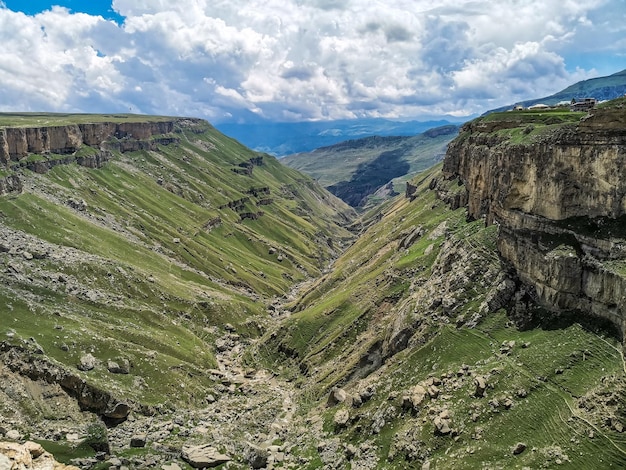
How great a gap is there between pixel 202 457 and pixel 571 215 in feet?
238

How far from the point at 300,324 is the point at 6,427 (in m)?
91.7

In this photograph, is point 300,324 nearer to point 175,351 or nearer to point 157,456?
point 175,351

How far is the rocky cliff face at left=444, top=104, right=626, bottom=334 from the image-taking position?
65.9 m

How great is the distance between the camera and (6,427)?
78375mm

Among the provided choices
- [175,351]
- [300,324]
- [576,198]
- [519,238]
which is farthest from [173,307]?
[576,198]

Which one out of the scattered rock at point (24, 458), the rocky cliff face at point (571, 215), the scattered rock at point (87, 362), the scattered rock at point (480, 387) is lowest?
the scattered rock at point (87, 362)

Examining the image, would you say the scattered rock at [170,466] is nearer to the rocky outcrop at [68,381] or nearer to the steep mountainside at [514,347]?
the steep mountainside at [514,347]

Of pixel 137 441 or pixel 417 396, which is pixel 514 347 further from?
pixel 137 441

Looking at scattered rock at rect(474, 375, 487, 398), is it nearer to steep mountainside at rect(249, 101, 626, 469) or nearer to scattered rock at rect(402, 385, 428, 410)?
steep mountainside at rect(249, 101, 626, 469)

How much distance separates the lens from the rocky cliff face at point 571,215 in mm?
65875

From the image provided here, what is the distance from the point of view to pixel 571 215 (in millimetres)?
75312

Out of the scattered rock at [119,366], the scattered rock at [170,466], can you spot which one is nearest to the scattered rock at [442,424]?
the scattered rock at [170,466]

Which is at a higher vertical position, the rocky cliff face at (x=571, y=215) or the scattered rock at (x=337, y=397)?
the rocky cliff face at (x=571, y=215)

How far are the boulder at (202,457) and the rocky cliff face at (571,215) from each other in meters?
59.8
